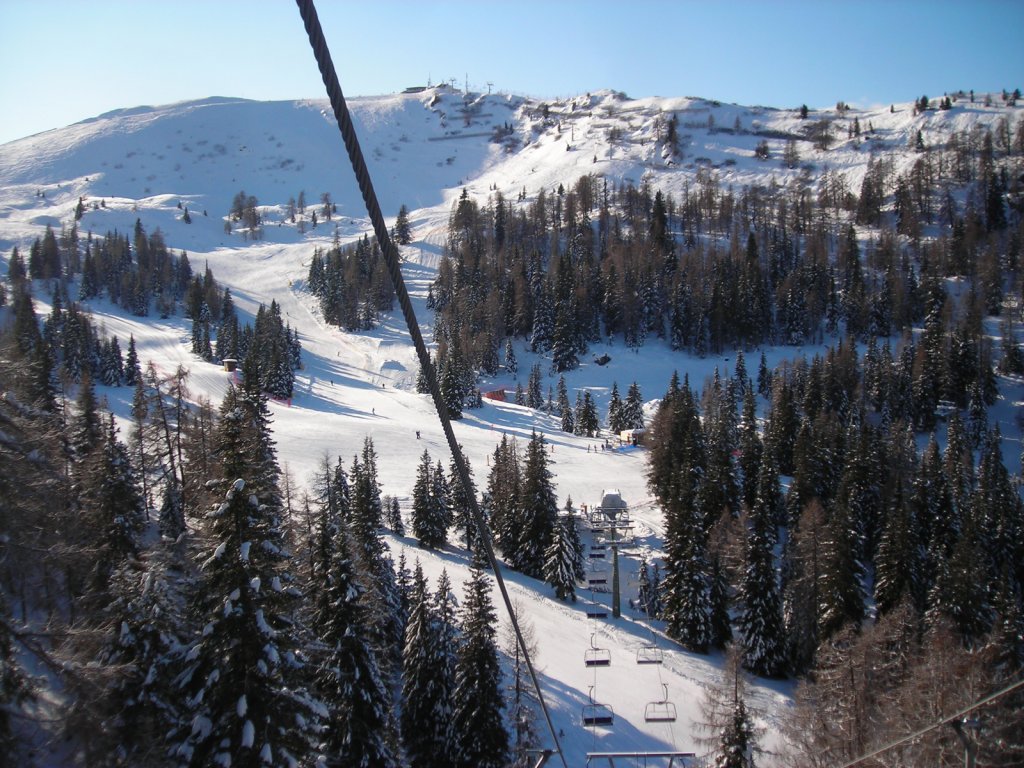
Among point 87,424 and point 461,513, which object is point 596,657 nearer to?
point 461,513

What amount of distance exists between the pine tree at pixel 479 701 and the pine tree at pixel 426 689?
23.7 inches

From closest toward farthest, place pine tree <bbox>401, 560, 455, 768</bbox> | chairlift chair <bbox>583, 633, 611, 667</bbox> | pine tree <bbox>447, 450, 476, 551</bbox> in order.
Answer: pine tree <bbox>401, 560, 455, 768</bbox> → chairlift chair <bbox>583, 633, 611, 667</bbox> → pine tree <bbox>447, 450, 476, 551</bbox>

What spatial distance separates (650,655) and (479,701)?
14.3 m

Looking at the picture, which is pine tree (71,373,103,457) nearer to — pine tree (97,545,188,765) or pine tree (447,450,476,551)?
pine tree (97,545,188,765)

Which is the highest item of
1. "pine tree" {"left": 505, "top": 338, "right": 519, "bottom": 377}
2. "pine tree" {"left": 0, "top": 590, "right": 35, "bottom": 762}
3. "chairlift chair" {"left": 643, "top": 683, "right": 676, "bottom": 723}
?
"pine tree" {"left": 0, "top": 590, "right": 35, "bottom": 762}

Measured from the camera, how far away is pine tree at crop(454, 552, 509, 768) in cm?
2155

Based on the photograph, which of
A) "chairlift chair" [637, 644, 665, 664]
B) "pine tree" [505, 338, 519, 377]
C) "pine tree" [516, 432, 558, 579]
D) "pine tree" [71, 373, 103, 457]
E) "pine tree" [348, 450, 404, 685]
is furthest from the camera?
"pine tree" [505, 338, 519, 377]

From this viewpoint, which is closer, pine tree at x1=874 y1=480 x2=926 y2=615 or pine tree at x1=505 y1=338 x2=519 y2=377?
pine tree at x1=874 y1=480 x2=926 y2=615

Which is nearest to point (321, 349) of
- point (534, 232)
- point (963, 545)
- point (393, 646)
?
point (534, 232)

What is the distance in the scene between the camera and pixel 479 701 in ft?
71.1

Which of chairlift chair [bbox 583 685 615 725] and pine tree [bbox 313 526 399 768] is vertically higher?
pine tree [bbox 313 526 399 768]

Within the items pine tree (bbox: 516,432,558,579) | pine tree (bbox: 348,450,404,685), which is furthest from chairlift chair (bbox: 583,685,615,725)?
pine tree (bbox: 516,432,558,579)

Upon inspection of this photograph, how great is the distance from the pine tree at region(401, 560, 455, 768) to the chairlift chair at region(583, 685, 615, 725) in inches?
265

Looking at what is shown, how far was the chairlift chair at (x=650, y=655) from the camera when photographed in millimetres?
32306
